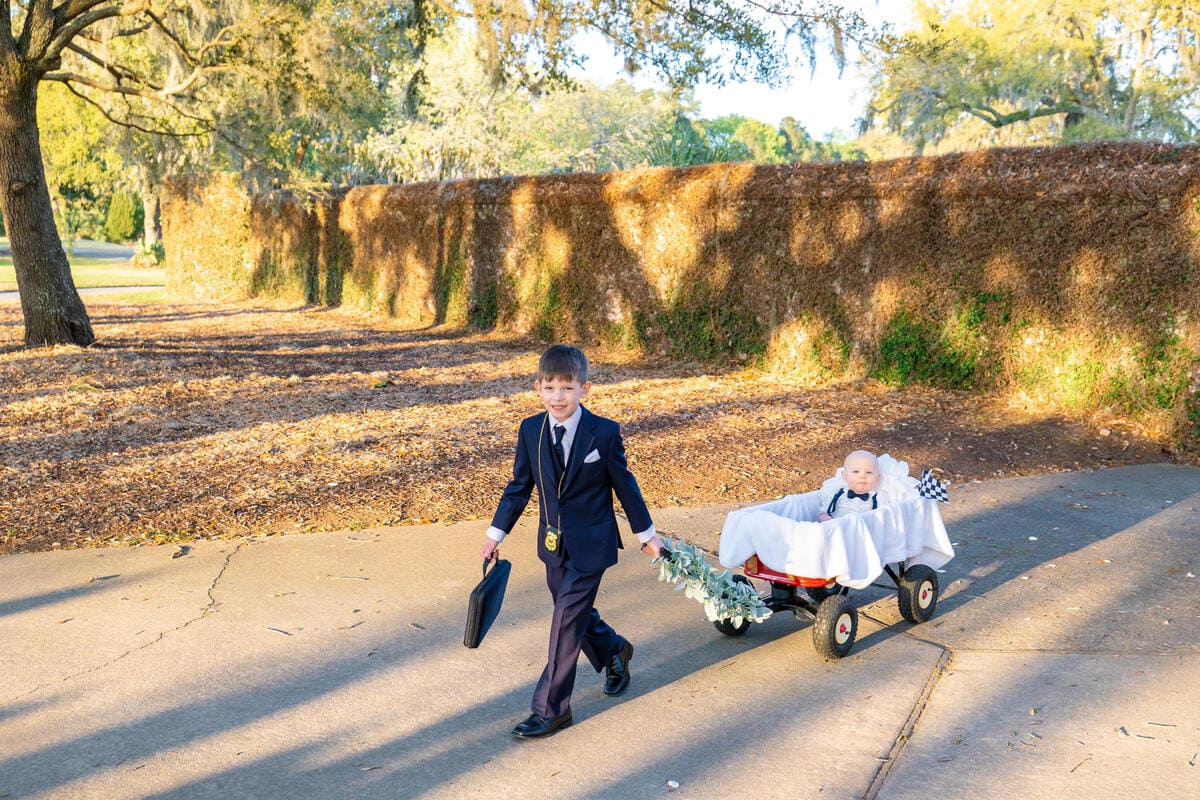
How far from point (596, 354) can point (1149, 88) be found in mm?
29066

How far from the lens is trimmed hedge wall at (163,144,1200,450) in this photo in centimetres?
884

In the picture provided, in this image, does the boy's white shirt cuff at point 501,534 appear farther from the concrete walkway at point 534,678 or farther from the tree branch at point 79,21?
the tree branch at point 79,21

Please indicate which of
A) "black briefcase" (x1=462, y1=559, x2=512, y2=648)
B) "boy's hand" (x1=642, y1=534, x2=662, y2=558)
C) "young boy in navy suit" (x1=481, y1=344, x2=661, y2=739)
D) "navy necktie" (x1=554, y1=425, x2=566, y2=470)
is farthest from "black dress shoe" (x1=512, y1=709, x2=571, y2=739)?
"navy necktie" (x1=554, y1=425, x2=566, y2=470)

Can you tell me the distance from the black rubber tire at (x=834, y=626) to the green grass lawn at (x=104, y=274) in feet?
85.7

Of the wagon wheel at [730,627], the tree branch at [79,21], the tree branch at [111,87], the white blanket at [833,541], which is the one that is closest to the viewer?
the white blanket at [833,541]

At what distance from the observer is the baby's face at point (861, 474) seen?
4.99 metres

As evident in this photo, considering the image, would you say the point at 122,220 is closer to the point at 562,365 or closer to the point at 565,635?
the point at 562,365

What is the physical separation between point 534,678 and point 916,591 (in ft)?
6.15

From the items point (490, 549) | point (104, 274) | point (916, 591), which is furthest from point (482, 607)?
point (104, 274)

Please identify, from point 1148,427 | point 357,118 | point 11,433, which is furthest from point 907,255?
point 357,118

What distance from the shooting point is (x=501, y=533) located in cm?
408

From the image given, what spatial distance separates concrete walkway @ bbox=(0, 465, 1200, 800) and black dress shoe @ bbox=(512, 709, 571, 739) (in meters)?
0.04

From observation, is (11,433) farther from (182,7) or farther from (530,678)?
(182,7)

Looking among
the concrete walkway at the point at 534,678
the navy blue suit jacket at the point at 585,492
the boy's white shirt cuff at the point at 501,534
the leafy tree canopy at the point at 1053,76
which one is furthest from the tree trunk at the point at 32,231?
the leafy tree canopy at the point at 1053,76
